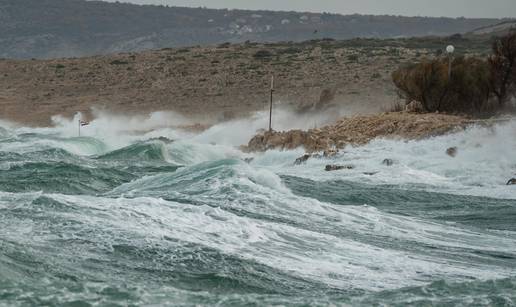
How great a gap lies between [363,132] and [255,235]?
694 inches

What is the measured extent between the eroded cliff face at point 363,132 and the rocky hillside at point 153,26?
100814 mm

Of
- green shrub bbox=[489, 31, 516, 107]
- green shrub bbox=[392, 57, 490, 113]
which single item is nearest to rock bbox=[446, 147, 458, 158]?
green shrub bbox=[392, 57, 490, 113]

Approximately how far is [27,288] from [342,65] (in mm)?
51195

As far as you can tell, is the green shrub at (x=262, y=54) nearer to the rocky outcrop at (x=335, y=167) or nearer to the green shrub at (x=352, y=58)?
the green shrub at (x=352, y=58)

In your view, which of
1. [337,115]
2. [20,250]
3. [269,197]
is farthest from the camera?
[337,115]

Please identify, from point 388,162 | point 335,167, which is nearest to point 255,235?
point 335,167

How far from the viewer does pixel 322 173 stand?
2361 centimetres

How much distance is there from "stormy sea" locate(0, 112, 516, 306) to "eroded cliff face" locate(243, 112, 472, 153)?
12.7 feet

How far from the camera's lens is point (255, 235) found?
12.3 meters

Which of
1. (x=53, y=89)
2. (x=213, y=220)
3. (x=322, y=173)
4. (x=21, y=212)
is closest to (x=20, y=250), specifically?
(x=21, y=212)

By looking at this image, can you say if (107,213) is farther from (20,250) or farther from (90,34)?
(90,34)

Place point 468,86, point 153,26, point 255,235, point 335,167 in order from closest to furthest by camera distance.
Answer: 1. point 255,235
2. point 335,167
3. point 468,86
4. point 153,26

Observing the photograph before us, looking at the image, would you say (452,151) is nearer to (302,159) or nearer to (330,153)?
(330,153)

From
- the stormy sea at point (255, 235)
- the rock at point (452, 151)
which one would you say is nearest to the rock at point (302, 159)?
the stormy sea at point (255, 235)
